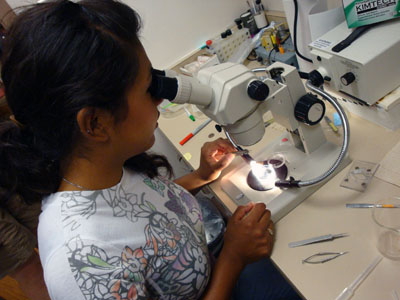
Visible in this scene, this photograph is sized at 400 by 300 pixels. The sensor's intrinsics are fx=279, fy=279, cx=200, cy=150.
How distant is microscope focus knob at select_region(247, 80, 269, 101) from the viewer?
673 millimetres

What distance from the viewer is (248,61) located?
1.73 m

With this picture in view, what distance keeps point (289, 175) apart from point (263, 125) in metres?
0.24

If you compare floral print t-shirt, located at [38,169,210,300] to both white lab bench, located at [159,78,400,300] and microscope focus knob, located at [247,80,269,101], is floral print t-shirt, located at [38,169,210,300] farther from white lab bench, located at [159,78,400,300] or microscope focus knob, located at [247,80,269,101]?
microscope focus knob, located at [247,80,269,101]

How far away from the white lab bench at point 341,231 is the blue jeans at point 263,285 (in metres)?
0.24

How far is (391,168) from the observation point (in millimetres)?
818

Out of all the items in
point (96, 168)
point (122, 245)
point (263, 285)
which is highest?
point (96, 168)

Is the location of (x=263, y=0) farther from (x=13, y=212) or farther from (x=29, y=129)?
(x=13, y=212)

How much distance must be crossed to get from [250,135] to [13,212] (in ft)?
3.15

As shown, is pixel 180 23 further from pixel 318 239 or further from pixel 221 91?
pixel 318 239

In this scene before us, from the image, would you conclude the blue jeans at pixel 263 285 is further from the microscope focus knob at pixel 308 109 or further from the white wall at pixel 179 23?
the white wall at pixel 179 23

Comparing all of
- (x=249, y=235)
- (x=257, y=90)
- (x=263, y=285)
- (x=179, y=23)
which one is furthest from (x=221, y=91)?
(x=179, y=23)

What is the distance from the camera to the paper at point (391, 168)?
2.61ft

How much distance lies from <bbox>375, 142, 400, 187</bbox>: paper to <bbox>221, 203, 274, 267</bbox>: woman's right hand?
1.15 ft

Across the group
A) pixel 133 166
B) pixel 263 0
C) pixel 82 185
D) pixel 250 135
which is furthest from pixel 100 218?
pixel 263 0
